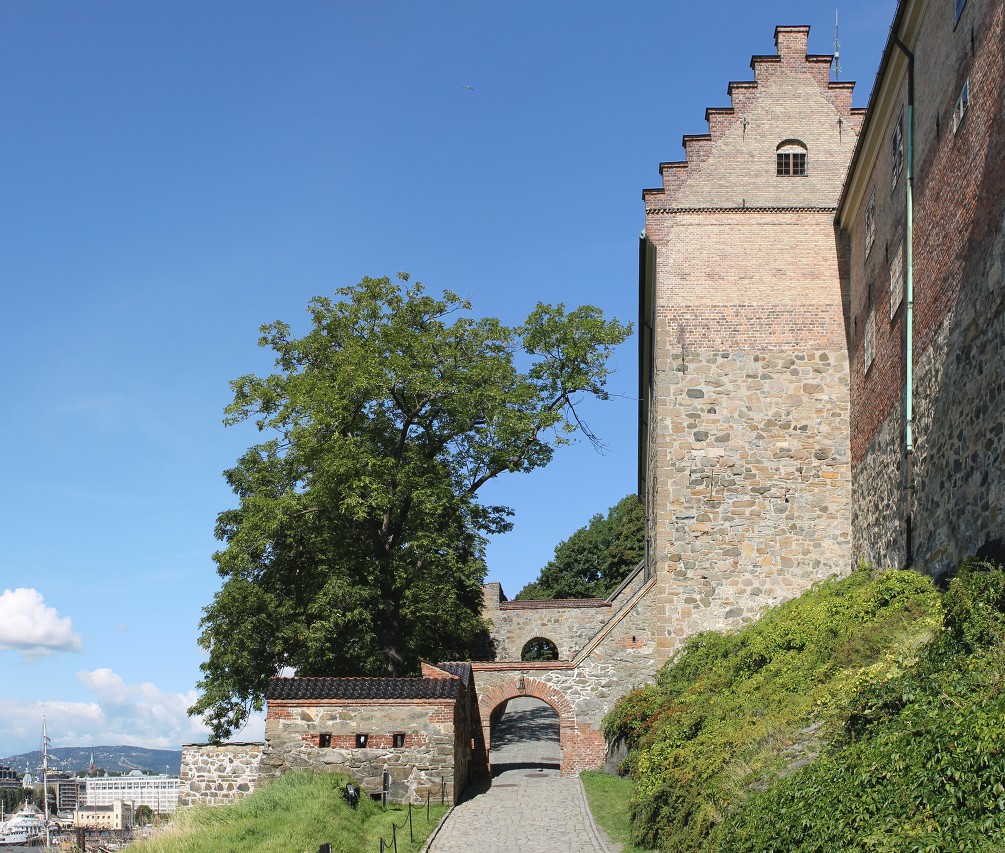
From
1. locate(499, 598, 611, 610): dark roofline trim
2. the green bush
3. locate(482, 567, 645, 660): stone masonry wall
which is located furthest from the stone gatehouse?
locate(499, 598, 611, 610): dark roofline trim

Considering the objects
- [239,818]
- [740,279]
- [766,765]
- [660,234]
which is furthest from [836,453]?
[239,818]

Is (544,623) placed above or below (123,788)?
above

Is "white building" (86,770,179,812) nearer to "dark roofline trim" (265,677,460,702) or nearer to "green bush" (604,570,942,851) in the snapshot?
"dark roofline trim" (265,677,460,702)

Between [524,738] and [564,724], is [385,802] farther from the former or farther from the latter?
[524,738]

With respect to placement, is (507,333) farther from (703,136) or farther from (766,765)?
(766,765)

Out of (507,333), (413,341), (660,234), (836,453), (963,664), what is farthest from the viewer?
(507,333)

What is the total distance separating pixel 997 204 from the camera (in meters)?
11.8

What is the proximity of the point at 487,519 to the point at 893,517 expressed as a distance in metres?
13.4

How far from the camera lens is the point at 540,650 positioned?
42.2m

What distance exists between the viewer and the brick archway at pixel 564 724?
21.8 meters

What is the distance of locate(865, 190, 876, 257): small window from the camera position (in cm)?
1912

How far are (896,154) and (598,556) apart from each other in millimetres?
32358

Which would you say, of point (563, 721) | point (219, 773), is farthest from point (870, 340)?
point (219, 773)

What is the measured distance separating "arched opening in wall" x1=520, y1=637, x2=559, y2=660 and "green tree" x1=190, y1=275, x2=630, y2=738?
31.3 ft
